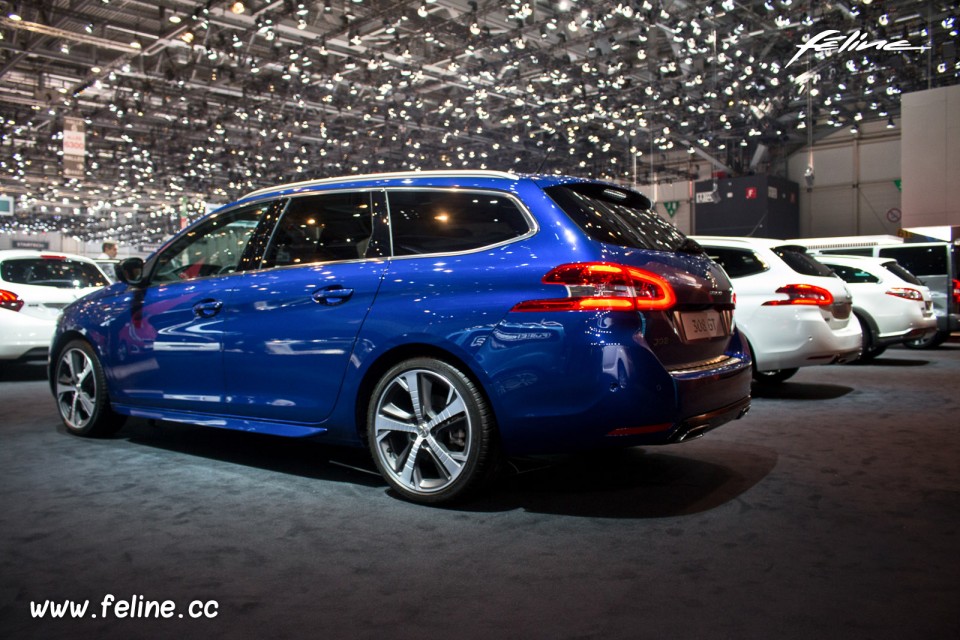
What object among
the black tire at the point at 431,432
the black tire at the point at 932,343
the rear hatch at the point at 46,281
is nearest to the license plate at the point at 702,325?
the black tire at the point at 431,432

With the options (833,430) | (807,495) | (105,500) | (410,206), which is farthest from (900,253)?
(105,500)

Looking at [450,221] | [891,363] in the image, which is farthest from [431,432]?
[891,363]

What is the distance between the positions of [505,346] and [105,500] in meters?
1.95

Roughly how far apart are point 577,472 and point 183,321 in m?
2.28

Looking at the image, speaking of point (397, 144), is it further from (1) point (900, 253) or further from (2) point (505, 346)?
(2) point (505, 346)

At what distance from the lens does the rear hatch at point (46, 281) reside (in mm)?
7680

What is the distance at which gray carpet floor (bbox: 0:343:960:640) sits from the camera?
221cm

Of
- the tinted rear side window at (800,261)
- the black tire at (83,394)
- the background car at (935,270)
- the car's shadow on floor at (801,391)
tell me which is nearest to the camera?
the black tire at (83,394)

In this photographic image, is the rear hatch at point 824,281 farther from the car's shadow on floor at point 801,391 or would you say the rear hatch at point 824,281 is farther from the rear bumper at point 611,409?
the rear bumper at point 611,409

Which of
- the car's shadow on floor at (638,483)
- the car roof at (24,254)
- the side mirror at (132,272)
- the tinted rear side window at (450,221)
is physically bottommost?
the car's shadow on floor at (638,483)

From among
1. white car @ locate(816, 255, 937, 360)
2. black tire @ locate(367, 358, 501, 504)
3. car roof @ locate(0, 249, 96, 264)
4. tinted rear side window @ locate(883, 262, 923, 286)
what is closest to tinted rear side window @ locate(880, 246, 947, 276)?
tinted rear side window @ locate(883, 262, 923, 286)

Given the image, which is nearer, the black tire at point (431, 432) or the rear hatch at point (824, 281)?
the black tire at point (431, 432)

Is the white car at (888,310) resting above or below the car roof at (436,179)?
below

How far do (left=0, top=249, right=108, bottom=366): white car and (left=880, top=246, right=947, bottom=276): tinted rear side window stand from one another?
37.8 ft
